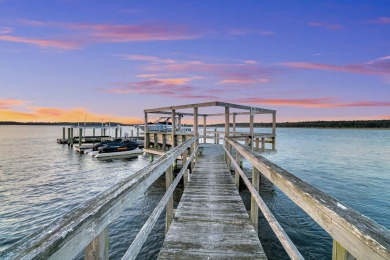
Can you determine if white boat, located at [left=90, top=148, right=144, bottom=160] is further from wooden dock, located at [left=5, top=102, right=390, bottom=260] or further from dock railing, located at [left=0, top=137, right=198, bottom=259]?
dock railing, located at [left=0, top=137, right=198, bottom=259]

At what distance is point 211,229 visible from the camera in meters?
3.34

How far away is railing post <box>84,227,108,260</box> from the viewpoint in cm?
113

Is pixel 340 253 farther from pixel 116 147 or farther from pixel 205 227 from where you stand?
pixel 116 147

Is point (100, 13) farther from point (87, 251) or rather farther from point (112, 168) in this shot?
point (87, 251)

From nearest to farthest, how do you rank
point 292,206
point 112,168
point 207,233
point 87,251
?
1. point 87,251
2. point 207,233
3. point 292,206
4. point 112,168

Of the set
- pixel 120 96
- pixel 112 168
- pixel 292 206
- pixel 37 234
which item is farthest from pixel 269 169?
pixel 120 96

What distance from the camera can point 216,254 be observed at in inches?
106

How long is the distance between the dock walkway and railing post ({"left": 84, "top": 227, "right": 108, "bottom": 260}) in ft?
5.62

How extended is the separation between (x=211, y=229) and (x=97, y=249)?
252 centimetres

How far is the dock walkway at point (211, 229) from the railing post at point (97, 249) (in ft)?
5.62

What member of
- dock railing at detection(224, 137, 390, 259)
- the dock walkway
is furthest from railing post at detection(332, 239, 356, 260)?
the dock walkway

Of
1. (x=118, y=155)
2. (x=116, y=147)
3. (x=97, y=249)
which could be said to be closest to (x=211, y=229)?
(x=97, y=249)

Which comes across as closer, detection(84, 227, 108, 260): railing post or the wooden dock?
the wooden dock

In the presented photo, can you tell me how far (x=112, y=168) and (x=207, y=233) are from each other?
17.0 meters
